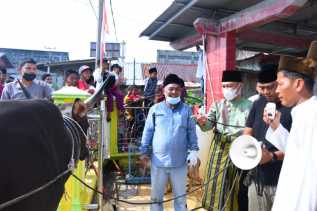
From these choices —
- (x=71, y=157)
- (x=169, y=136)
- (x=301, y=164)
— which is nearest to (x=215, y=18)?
(x=169, y=136)

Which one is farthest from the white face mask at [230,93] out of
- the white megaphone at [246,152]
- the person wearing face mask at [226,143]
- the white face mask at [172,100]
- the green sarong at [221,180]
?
the white megaphone at [246,152]

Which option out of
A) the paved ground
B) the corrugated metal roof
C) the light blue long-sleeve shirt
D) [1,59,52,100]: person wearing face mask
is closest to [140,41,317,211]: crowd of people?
the light blue long-sleeve shirt

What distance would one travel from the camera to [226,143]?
3.91 metres

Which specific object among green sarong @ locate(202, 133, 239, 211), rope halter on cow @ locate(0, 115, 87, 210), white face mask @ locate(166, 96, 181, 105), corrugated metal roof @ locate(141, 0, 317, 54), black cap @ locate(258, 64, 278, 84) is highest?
corrugated metal roof @ locate(141, 0, 317, 54)

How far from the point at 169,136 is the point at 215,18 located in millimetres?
3156

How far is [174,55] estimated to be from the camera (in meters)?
36.5

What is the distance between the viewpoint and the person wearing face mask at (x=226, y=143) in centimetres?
384

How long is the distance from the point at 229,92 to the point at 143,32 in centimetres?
401

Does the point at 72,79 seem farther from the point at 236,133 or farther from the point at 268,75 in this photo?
the point at 268,75

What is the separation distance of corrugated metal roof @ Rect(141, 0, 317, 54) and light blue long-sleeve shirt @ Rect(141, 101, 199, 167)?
2229 millimetres

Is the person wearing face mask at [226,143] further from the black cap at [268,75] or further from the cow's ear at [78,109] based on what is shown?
the cow's ear at [78,109]

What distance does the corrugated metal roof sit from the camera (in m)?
5.73

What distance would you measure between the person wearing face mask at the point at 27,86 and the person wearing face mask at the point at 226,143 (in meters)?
2.07

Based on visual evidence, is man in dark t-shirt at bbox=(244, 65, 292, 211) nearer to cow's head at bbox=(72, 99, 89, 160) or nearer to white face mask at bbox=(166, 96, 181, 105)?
white face mask at bbox=(166, 96, 181, 105)
